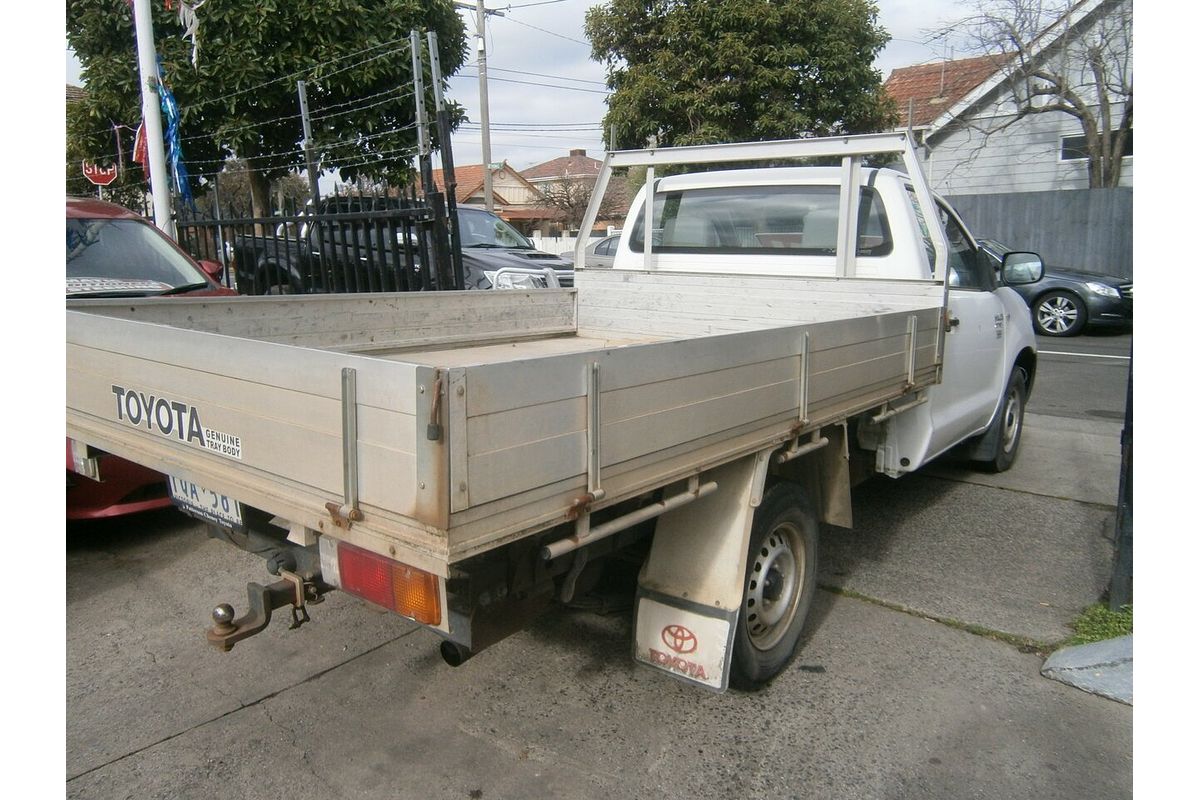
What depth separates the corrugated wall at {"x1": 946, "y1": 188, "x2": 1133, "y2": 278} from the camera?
1655cm

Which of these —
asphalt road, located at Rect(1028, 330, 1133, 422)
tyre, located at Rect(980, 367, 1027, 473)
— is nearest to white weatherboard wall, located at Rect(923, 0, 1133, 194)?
asphalt road, located at Rect(1028, 330, 1133, 422)

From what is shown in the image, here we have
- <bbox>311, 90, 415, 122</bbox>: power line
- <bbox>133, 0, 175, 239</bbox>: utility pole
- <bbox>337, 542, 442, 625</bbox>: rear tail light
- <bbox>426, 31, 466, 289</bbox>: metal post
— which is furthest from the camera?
<bbox>311, 90, 415, 122</bbox>: power line

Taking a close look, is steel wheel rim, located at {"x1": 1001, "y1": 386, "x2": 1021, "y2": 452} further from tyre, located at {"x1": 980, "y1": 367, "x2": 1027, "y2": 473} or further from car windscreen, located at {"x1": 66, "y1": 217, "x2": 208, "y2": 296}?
car windscreen, located at {"x1": 66, "y1": 217, "x2": 208, "y2": 296}

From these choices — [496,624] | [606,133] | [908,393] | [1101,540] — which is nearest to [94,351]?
[496,624]

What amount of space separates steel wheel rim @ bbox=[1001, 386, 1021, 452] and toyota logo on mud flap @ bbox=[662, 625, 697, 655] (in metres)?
4.06

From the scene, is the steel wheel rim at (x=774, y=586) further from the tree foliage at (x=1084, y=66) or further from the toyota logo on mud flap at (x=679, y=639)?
the tree foliage at (x=1084, y=66)

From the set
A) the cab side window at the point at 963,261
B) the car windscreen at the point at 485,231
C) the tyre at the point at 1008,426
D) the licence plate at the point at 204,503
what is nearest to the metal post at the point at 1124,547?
the cab side window at the point at 963,261

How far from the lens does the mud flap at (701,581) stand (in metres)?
2.98

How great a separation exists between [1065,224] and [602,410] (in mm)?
17569

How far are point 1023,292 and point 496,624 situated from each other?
13.5 metres

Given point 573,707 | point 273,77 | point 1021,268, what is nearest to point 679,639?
point 573,707

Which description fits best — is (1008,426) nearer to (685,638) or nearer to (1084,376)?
(685,638)

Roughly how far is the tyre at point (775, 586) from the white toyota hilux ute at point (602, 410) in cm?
1

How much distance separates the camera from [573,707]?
11.0ft
